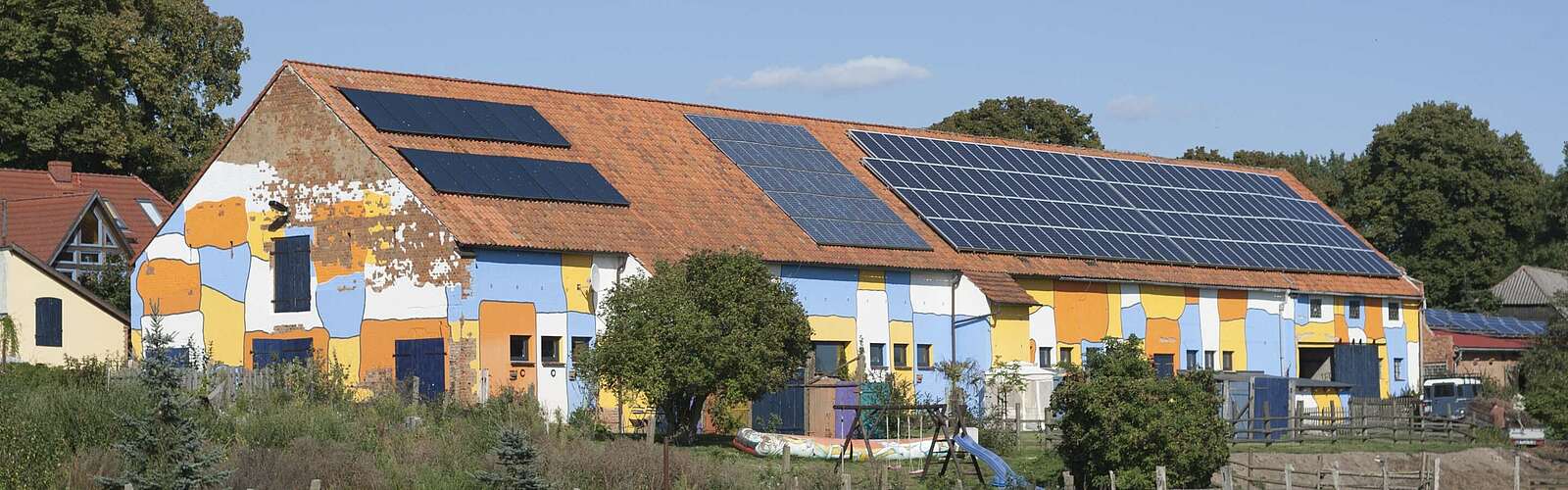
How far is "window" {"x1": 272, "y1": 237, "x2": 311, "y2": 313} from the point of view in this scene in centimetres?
4547

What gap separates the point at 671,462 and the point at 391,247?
1208 cm

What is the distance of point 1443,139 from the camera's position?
93.2 m

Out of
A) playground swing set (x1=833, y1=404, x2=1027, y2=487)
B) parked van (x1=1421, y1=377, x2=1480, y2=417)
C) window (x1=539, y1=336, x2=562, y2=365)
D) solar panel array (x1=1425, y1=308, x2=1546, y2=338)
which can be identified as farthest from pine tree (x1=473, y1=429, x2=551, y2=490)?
solar panel array (x1=1425, y1=308, x2=1546, y2=338)

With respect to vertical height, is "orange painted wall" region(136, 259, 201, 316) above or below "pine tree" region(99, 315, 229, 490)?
above

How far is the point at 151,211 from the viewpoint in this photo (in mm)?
64625

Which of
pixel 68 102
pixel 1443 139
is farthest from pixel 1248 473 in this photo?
pixel 1443 139

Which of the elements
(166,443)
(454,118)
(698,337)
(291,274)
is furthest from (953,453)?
(291,274)

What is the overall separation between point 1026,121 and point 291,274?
164 feet

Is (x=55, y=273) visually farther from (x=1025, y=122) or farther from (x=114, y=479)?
(x=1025, y=122)

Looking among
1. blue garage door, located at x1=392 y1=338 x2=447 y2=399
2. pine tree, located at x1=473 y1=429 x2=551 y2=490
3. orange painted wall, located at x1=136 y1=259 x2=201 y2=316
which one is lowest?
pine tree, located at x1=473 y1=429 x2=551 y2=490

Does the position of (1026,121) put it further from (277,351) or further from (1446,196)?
(277,351)

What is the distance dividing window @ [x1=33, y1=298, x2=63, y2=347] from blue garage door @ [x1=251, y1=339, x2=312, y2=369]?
31.0 ft

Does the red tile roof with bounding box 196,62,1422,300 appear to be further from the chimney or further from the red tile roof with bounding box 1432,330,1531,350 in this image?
the red tile roof with bounding box 1432,330,1531,350

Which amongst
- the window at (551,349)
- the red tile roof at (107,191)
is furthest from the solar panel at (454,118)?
the red tile roof at (107,191)
